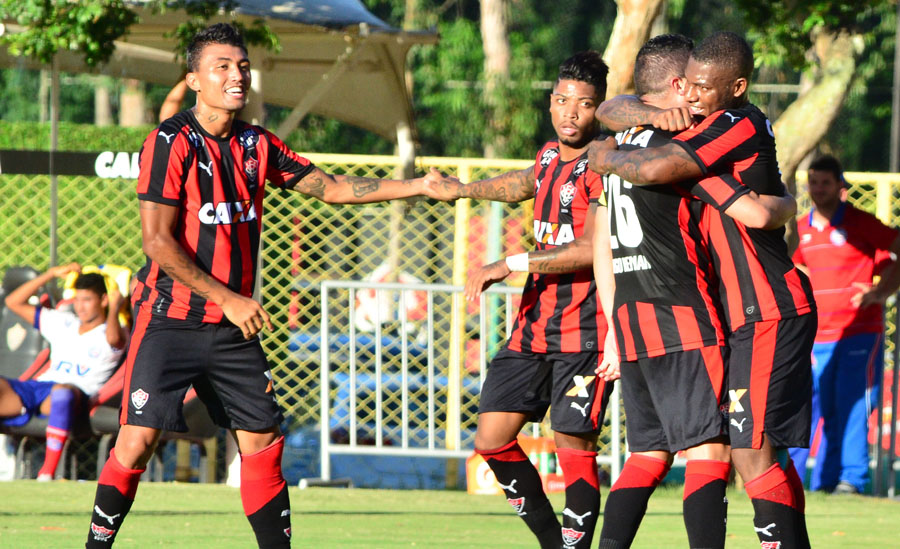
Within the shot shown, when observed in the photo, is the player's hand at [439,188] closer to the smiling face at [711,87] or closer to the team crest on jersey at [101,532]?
the smiling face at [711,87]

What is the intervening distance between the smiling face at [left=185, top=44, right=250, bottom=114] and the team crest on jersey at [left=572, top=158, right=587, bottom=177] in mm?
1432

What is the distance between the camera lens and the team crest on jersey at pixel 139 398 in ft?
16.3

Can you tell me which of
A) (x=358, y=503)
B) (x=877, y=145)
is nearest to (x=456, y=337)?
(x=358, y=503)

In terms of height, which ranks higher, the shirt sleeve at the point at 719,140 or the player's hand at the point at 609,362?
the shirt sleeve at the point at 719,140

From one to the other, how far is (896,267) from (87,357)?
575 cm

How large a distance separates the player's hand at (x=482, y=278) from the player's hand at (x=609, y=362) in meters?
0.51

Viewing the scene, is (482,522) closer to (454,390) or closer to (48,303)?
(454,390)

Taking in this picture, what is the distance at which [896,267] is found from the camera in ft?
29.5

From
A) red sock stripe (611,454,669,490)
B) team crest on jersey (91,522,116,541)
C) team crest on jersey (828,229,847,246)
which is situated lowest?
team crest on jersey (91,522,116,541)

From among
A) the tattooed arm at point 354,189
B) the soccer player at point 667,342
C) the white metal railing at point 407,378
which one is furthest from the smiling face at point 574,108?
the white metal railing at point 407,378

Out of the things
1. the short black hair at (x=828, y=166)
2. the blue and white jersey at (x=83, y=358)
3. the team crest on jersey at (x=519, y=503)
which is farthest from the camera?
the blue and white jersey at (x=83, y=358)

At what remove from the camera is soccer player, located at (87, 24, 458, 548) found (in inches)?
195

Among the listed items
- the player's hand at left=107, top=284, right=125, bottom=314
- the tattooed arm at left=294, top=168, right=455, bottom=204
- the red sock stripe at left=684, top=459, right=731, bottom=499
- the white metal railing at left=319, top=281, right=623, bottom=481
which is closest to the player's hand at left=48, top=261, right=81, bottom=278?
the player's hand at left=107, top=284, right=125, bottom=314

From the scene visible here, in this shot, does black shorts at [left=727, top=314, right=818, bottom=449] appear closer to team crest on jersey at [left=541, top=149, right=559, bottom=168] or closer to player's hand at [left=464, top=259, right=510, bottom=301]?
player's hand at [left=464, top=259, right=510, bottom=301]
